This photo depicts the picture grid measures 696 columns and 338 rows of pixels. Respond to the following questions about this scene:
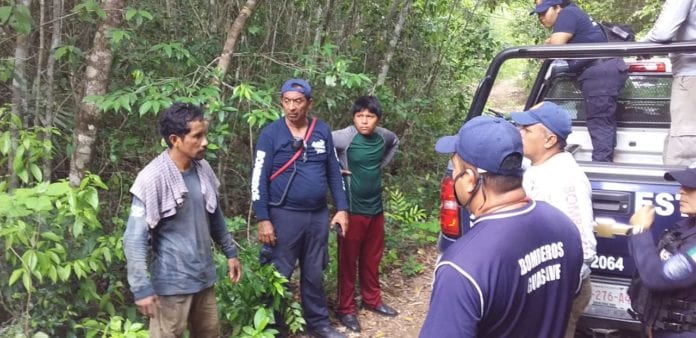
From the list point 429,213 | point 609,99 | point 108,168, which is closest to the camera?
point 609,99

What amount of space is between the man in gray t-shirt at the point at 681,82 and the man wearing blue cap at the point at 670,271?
115 centimetres

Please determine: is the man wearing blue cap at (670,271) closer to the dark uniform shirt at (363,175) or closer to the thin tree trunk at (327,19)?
the dark uniform shirt at (363,175)

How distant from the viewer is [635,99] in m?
4.79

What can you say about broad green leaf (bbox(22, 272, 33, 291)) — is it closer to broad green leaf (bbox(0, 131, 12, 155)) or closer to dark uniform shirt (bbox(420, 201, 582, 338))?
broad green leaf (bbox(0, 131, 12, 155))

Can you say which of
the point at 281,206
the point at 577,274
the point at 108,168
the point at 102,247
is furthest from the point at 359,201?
the point at 577,274

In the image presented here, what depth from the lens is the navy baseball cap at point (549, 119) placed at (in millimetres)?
2828

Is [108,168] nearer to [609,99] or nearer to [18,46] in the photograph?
[18,46]

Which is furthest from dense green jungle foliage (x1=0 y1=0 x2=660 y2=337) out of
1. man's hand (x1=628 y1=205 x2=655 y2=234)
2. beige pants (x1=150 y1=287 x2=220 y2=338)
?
man's hand (x1=628 y1=205 x2=655 y2=234)

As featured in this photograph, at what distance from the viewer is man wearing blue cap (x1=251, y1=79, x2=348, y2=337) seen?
3.90 m

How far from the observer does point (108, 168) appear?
5.16 meters

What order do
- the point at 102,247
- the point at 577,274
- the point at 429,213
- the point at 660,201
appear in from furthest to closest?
1. the point at 429,213
2. the point at 102,247
3. the point at 660,201
4. the point at 577,274

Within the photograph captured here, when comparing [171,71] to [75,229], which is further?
[171,71]

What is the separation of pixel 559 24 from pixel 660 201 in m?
2.12

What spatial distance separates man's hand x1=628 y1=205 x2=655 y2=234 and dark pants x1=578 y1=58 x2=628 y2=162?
1710 millimetres
